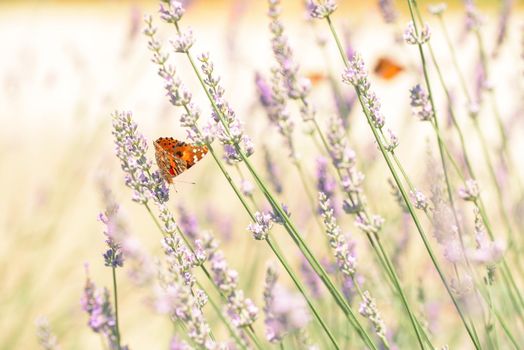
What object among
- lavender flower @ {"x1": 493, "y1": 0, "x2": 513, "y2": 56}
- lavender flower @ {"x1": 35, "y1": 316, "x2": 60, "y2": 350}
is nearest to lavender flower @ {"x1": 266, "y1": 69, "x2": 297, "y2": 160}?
lavender flower @ {"x1": 35, "y1": 316, "x2": 60, "y2": 350}

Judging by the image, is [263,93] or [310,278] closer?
[263,93]

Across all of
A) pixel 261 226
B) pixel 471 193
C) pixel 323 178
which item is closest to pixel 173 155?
pixel 323 178

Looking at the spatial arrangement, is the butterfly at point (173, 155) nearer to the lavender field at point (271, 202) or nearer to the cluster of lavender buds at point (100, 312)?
the lavender field at point (271, 202)

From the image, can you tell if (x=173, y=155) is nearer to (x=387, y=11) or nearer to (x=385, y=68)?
(x=387, y=11)

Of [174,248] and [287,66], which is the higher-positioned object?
[287,66]

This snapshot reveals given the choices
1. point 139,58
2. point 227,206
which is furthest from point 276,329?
point 139,58

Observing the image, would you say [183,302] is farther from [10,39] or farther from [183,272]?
[10,39]
